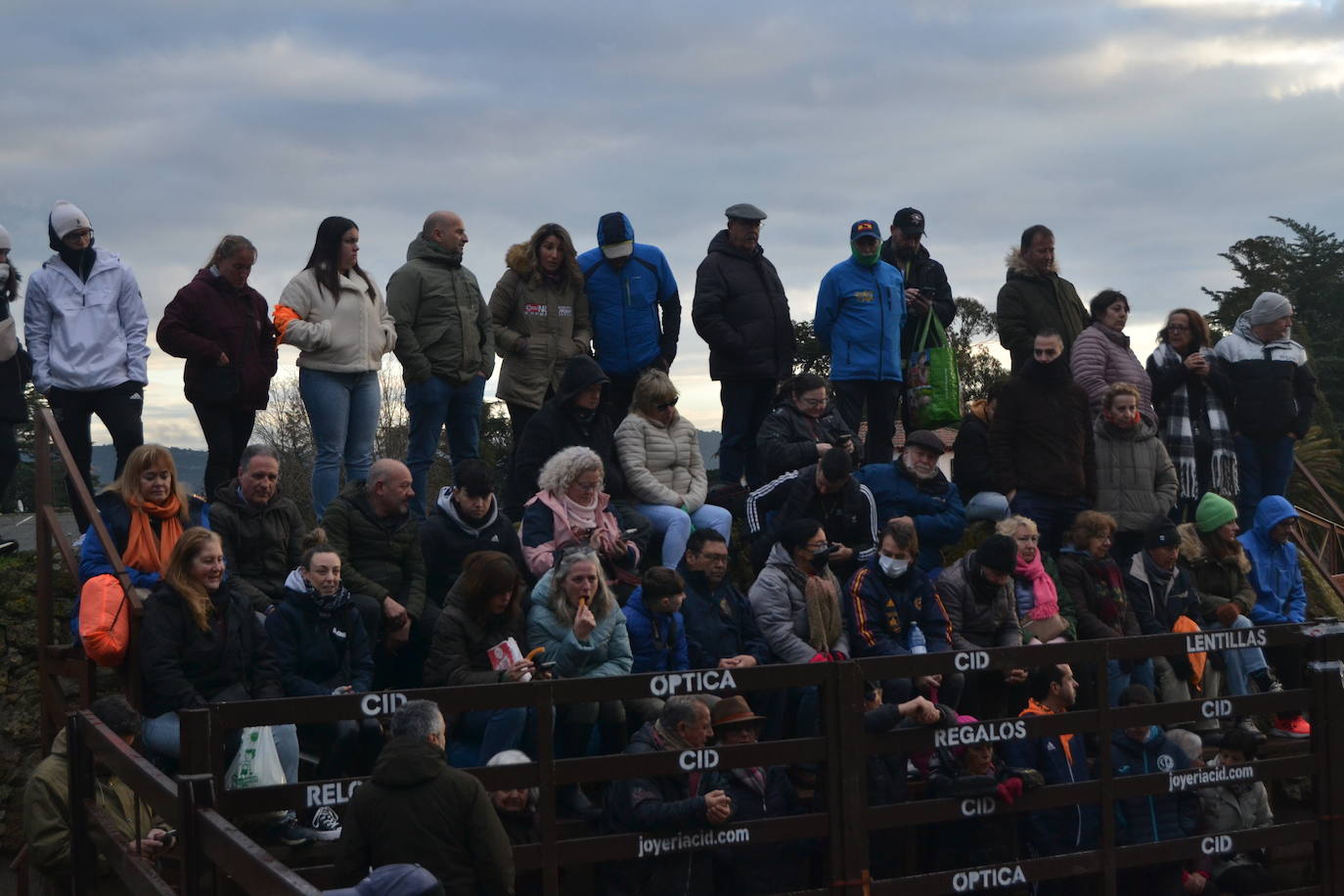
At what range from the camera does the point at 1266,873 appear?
842cm

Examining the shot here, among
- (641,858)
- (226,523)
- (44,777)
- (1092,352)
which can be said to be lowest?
(641,858)

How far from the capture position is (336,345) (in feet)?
30.8

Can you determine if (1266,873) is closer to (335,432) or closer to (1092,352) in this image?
(1092,352)

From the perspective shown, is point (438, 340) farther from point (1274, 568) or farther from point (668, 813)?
point (1274, 568)

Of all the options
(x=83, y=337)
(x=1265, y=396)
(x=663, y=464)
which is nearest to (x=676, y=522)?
(x=663, y=464)

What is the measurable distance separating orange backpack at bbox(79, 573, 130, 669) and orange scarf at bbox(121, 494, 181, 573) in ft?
1.26

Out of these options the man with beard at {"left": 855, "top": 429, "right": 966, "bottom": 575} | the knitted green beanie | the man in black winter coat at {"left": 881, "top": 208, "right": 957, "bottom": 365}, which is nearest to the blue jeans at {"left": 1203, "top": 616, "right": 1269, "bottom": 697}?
the knitted green beanie

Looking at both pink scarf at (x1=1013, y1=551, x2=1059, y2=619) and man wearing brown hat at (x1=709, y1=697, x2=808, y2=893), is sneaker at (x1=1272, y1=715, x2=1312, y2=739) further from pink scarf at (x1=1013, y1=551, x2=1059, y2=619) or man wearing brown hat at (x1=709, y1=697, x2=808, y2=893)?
man wearing brown hat at (x1=709, y1=697, x2=808, y2=893)

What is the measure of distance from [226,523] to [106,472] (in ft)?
11.5

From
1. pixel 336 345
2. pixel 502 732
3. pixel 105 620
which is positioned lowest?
pixel 502 732

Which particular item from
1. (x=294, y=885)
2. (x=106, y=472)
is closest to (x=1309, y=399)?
(x=106, y=472)

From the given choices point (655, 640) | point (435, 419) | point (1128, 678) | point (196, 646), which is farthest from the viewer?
point (435, 419)

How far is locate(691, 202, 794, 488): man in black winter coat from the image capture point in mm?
10750

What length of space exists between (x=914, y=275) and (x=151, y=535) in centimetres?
628
